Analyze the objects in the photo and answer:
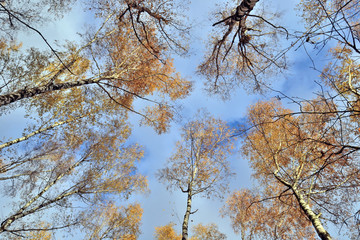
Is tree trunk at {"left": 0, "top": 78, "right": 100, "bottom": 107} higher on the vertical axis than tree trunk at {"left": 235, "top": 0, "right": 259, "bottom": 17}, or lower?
higher

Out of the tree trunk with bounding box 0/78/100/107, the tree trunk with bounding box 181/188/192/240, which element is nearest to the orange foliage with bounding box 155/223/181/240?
the tree trunk with bounding box 181/188/192/240

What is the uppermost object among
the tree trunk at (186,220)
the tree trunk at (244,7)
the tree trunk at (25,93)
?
the tree trunk at (25,93)

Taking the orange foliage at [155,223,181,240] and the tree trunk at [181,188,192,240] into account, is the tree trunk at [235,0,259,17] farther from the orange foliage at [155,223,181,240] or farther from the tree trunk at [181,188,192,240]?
the orange foliage at [155,223,181,240]

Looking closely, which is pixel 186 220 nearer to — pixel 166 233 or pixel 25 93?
pixel 25 93

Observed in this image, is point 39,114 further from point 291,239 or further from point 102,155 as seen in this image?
point 291,239

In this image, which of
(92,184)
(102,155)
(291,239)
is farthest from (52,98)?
(291,239)

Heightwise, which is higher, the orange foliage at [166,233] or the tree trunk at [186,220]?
the orange foliage at [166,233]

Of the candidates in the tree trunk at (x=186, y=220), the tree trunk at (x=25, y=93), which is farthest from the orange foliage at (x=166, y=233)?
the tree trunk at (x=25, y=93)

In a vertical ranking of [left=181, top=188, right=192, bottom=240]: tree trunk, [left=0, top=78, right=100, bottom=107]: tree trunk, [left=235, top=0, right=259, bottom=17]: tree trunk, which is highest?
Answer: [left=0, top=78, right=100, bottom=107]: tree trunk

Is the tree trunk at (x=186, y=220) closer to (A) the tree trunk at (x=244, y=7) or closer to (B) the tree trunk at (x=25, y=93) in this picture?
(B) the tree trunk at (x=25, y=93)

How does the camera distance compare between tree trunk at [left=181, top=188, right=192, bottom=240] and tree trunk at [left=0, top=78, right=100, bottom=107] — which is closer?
tree trunk at [left=0, top=78, right=100, bottom=107]

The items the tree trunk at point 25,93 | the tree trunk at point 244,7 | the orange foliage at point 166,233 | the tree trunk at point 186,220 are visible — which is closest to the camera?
the tree trunk at point 244,7

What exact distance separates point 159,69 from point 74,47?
150 inches

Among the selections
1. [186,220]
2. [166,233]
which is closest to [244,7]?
[186,220]
